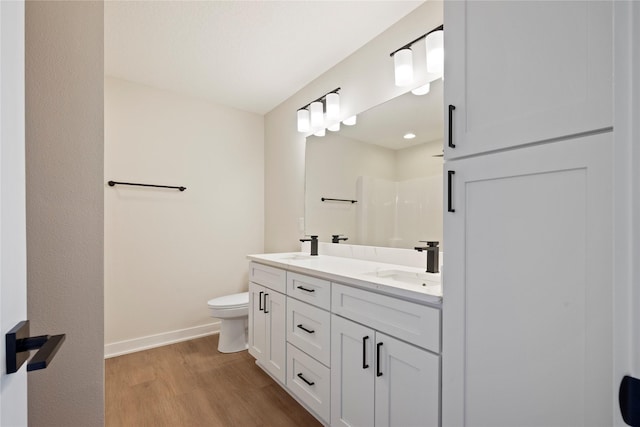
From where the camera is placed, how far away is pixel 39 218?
88 centimetres

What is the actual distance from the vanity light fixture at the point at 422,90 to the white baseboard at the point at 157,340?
2869 mm

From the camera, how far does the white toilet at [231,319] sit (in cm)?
256

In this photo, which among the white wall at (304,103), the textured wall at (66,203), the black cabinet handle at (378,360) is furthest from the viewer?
the white wall at (304,103)

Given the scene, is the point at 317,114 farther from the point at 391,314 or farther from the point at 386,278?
the point at 391,314

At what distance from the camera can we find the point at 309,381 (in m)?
1.70

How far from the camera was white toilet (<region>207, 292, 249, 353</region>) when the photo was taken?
256 centimetres

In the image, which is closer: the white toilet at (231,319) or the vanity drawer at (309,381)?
the vanity drawer at (309,381)

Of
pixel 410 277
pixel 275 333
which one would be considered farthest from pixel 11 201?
pixel 275 333

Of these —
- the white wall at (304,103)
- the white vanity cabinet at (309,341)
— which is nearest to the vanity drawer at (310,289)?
the white vanity cabinet at (309,341)

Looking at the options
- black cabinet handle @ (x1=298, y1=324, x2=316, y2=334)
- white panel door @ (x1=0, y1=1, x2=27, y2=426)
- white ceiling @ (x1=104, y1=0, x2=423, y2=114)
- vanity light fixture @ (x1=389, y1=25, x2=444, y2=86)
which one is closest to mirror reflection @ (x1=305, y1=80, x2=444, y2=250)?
vanity light fixture @ (x1=389, y1=25, x2=444, y2=86)

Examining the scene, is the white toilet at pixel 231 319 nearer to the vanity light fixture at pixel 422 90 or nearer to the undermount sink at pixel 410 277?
the undermount sink at pixel 410 277

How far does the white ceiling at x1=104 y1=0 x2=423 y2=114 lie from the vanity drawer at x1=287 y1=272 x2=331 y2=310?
1637 mm

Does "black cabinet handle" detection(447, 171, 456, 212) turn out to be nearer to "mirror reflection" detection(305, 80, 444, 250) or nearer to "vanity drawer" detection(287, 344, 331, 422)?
"mirror reflection" detection(305, 80, 444, 250)

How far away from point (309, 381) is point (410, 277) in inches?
32.4
